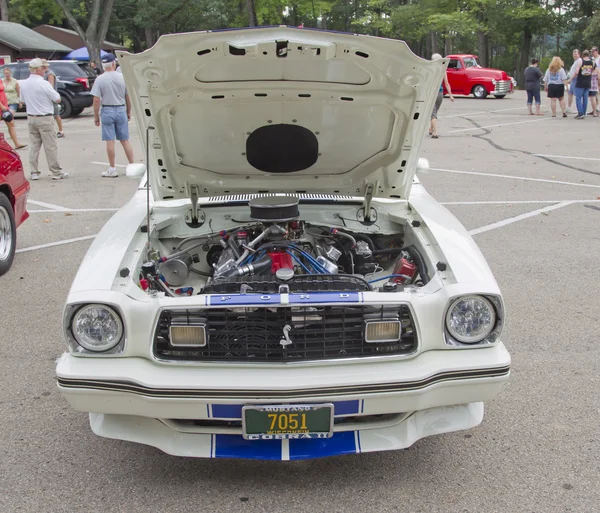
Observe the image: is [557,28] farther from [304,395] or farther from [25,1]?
[304,395]

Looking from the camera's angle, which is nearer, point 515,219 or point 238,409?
point 238,409

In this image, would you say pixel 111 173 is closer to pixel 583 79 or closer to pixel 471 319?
pixel 471 319

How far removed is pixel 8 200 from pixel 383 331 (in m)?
4.55

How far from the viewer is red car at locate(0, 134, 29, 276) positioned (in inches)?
230

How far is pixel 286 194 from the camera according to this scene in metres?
4.03

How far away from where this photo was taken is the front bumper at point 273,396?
2.57m

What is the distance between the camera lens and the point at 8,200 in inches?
235

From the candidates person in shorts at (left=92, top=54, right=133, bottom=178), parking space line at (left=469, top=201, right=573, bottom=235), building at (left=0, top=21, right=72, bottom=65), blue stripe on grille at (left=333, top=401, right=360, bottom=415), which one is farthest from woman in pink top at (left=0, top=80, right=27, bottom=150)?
building at (left=0, top=21, right=72, bottom=65)

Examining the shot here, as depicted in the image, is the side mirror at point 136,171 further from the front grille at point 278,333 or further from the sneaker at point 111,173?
the sneaker at point 111,173

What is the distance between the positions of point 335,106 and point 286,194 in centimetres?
69

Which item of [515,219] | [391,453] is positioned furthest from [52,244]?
[515,219]

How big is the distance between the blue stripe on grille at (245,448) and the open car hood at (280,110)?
1.68 meters

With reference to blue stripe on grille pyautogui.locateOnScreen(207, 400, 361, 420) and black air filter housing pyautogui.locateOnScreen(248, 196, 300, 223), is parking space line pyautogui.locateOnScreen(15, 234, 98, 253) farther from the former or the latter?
blue stripe on grille pyautogui.locateOnScreen(207, 400, 361, 420)

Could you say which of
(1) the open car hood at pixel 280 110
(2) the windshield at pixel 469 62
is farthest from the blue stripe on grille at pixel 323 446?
(2) the windshield at pixel 469 62
